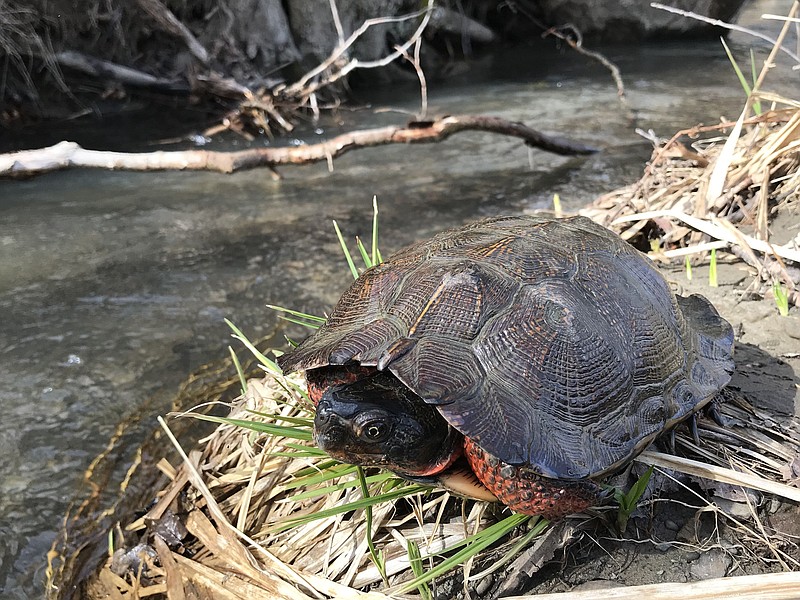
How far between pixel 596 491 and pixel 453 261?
0.69 meters

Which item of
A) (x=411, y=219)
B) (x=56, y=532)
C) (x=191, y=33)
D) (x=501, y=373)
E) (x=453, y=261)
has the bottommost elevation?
(x=56, y=532)

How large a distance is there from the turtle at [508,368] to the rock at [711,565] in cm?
35

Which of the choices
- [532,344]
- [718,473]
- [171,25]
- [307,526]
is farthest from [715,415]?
[171,25]

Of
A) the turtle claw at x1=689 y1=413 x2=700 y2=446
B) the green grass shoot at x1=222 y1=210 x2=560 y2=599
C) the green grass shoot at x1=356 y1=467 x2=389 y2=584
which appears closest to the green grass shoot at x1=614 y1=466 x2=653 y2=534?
the green grass shoot at x1=222 y1=210 x2=560 y2=599

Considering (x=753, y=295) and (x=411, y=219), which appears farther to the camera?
(x=411, y=219)

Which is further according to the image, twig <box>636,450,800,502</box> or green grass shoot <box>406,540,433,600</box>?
twig <box>636,450,800,502</box>

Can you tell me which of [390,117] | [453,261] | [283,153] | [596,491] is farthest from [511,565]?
[390,117]

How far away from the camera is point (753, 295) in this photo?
8.46 ft

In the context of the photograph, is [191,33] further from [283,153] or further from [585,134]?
[585,134]

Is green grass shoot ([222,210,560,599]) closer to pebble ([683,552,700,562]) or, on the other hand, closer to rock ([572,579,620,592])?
rock ([572,579,620,592])

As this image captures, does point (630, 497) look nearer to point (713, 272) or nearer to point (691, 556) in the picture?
point (691, 556)

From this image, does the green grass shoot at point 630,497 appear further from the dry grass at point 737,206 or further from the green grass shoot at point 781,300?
the dry grass at point 737,206

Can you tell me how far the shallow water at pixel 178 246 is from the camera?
2764 millimetres

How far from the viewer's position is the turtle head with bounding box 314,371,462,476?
140 cm
